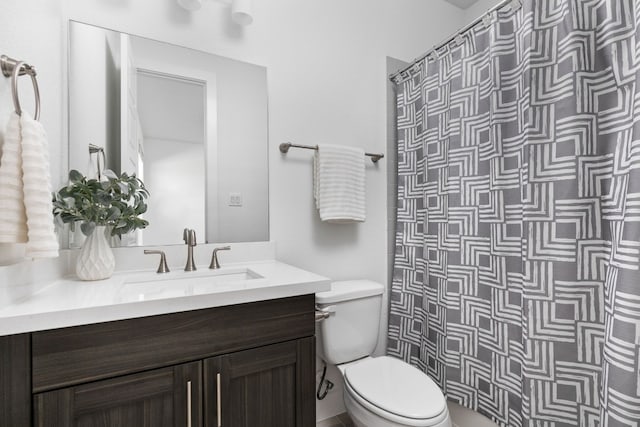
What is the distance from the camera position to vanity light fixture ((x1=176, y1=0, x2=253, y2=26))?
1.30 meters

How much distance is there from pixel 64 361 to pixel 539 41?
67.9 inches

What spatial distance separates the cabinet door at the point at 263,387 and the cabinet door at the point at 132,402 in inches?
1.8

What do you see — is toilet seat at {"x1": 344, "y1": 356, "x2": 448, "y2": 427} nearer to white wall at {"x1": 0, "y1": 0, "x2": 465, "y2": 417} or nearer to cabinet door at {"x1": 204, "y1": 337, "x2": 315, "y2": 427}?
cabinet door at {"x1": 204, "y1": 337, "x2": 315, "y2": 427}

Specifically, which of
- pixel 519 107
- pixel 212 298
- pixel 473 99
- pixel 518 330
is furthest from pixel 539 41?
pixel 212 298

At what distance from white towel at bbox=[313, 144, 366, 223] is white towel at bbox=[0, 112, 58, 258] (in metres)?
1.09

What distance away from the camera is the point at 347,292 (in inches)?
57.5

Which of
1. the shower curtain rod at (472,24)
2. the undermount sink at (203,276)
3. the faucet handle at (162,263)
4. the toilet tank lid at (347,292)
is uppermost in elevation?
the shower curtain rod at (472,24)

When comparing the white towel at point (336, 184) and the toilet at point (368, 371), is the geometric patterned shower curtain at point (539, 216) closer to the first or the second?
the toilet at point (368, 371)

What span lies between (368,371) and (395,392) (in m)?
0.17

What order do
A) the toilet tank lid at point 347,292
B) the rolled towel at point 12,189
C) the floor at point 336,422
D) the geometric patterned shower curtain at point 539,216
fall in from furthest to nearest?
the floor at point 336,422 → the toilet tank lid at point 347,292 → the geometric patterned shower curtain at point 539,216 → the rolled towel at point 12,189

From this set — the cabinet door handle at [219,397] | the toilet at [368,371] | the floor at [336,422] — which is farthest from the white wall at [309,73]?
the cabinet door handle at [219,397]

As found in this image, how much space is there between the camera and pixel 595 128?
97cm

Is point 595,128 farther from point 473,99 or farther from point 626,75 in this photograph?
point 473,99

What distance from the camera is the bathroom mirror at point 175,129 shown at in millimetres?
1202
